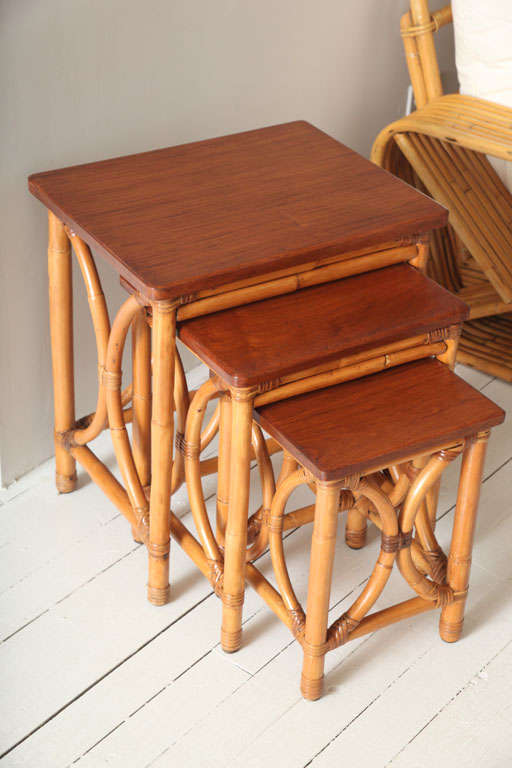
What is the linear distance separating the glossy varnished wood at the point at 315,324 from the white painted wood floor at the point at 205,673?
547 mm

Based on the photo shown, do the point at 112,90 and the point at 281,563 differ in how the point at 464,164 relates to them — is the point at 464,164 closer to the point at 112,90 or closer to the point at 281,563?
the point at 112,90

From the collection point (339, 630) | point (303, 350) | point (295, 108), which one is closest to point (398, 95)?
point (295, 108)

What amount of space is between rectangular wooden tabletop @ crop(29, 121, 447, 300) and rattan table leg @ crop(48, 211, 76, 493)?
0.37ft

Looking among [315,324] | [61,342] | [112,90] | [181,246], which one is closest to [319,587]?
[315,324]

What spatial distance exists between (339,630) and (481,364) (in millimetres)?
1036

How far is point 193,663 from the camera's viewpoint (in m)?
1.67

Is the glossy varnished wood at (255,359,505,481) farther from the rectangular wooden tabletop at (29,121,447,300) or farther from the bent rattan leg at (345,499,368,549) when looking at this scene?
the bent rattan leg at (345,499,368,549)

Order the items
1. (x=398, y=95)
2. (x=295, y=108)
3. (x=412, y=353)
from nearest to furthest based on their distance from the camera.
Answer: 1. (x=412, y=353)
2. (x=295, y=108)
3. (x=398, y=95)

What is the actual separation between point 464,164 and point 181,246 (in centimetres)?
104

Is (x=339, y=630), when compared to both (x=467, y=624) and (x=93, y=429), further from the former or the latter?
(x=93, y=429)

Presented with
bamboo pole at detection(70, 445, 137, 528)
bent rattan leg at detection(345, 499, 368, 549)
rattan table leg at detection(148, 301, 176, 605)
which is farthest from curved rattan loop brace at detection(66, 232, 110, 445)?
bent rattan leg at detection(345, 499, 368, 549)

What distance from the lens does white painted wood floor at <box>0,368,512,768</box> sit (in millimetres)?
1537

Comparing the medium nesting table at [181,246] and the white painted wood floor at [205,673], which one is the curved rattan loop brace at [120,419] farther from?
the white painted wood floor at [205,673]

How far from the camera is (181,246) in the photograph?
152cm
